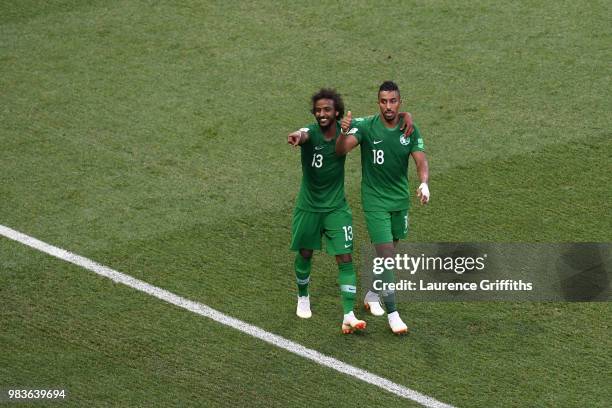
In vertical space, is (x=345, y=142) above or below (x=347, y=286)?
above

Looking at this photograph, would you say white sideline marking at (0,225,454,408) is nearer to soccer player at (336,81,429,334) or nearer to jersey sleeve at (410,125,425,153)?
soccer player at (336,81,429,334)

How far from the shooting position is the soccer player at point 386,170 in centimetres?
992

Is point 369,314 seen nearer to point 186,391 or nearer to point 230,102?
point 186,391

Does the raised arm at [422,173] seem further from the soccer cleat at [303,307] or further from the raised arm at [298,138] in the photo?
the soccer cleat at [303,307]

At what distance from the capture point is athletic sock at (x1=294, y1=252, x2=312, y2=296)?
1019 cm

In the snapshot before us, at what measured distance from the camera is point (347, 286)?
10047 mm

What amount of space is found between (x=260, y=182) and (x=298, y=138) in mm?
3106

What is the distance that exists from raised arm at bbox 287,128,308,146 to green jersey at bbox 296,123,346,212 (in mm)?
90

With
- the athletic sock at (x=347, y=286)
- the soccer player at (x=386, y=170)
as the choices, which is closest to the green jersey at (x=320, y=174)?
the soccer player at (x=386, y=170)

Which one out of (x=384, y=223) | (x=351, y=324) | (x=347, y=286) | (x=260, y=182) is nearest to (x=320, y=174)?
(x=384, y=223)

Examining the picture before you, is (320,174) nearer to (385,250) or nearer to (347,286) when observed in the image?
(385,250)

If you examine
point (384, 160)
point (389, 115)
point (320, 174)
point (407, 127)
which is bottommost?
point (320, 174)

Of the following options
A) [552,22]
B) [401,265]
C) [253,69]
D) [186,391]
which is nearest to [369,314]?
[401,265]

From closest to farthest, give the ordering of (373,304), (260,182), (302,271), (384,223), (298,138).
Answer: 1. (298,138)
2. (384,223)
3. (302,271)
4. (373,304)
5. (260,182)
